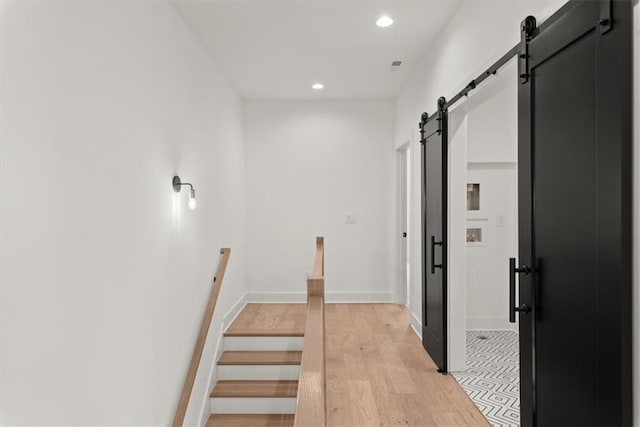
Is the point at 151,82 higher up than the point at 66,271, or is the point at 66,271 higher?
the point at 151,82

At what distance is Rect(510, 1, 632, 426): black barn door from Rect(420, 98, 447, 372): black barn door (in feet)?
4.31

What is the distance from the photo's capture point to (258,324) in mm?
4707

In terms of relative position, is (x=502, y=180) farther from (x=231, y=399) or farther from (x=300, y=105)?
(x=231, y=399)

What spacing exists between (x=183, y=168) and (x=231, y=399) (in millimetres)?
2021

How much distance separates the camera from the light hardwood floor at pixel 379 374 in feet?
9.17

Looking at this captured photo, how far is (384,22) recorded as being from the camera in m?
3.37

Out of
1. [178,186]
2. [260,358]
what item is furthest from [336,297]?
[178,186]

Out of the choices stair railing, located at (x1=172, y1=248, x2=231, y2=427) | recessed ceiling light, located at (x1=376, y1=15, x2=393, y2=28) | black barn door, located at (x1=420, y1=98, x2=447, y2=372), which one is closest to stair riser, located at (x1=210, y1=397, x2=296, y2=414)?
stair railing, located at (x1=172, y1=248, x2=231, y2=427)

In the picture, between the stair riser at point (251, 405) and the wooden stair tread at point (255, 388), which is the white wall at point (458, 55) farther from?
the stair riser at point (251, 405)

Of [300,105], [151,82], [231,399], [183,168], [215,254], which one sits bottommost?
[231,399]

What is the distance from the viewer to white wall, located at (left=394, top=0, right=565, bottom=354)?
7.46 ft

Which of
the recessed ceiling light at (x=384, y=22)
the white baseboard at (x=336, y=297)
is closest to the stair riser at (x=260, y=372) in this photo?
the white baseboard at (x=336, y=297)

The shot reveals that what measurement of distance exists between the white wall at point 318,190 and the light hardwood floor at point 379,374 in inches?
28.9

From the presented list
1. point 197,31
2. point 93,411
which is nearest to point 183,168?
point 197,31
